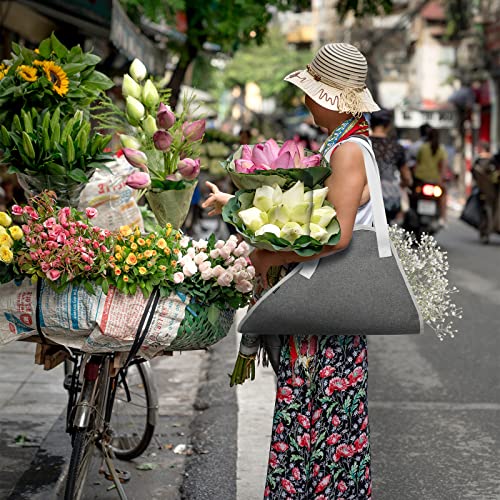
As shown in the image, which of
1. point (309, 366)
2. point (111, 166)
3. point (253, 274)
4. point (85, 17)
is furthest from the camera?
point (85, 17)

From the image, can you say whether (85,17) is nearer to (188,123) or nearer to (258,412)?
(258,412)

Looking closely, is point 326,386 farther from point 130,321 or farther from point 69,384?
point 69,384

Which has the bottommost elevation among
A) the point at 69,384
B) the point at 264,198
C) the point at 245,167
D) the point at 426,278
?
the point at 69,384

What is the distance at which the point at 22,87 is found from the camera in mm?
4469

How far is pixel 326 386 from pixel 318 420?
5.1 inches

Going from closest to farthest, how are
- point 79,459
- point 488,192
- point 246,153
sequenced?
point 246,153
point 79,459
point 488,192

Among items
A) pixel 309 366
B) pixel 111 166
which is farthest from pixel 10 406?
pixel 309 366

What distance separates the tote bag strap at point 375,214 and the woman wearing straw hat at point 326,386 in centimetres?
6

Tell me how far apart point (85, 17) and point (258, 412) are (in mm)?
5192

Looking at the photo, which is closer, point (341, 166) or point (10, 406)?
point (341, 166)

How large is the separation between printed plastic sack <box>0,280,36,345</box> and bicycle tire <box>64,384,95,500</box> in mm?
468

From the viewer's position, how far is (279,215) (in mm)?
3561

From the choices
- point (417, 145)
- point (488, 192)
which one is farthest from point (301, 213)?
point (488, 192)

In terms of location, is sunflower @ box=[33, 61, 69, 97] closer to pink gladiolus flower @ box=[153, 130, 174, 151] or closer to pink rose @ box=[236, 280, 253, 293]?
pink gladiolus flower @ box=[153, 130, 174, 151]
